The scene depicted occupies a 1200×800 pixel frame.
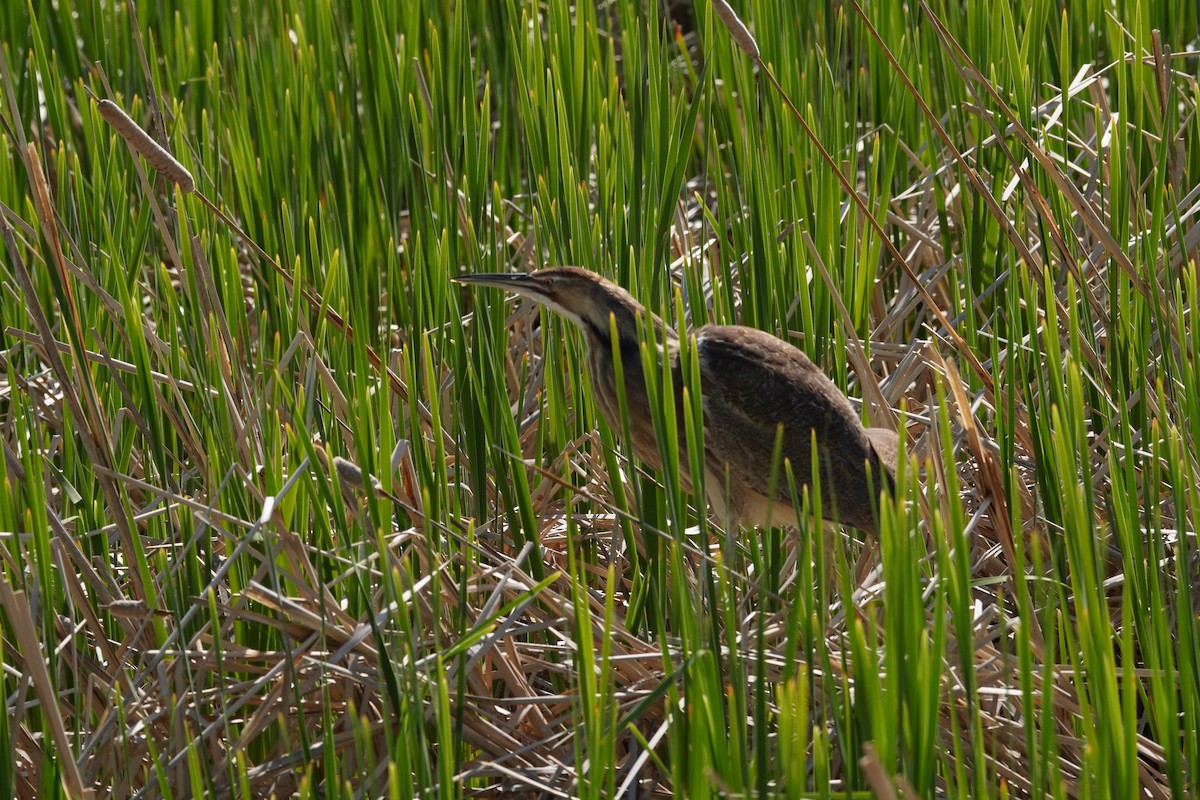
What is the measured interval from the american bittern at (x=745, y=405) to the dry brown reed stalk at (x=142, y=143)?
50 cm

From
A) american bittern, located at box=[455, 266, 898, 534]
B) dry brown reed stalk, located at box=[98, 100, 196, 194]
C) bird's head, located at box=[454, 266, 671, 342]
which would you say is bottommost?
american bittern, located at box=[455, 266, 898, 534]

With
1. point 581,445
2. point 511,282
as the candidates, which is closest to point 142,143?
point 511,282

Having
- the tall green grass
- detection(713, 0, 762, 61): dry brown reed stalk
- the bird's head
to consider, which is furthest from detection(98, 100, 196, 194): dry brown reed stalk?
detection(713, 0, 762, 61): dry brown reed stalk

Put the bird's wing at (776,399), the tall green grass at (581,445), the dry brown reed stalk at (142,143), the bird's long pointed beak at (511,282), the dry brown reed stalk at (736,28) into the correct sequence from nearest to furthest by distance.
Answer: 1. the tall green grass at (581,445)
2. the dry brown reed stalk at (142,143)
3. the dry brown reed stalk at (736,28)
4. the bird's wing at (776,399)
5. the bird's long pointed beak at (511,282)

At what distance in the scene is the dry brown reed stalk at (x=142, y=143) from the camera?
185 cm

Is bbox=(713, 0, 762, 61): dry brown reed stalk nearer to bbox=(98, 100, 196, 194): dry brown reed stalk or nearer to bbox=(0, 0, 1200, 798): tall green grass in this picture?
bbox=(0, 0, 1200, 798): tall green grass

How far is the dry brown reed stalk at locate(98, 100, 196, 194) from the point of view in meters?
1.85

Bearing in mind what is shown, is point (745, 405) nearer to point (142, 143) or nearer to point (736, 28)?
point (736, 28)

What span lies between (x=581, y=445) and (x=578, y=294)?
33cm

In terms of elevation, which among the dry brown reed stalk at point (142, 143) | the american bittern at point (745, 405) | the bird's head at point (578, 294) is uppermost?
the dry brown reed stalk at point (142, 143)

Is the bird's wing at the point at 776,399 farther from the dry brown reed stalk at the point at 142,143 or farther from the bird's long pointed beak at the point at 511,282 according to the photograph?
the dry brown reed stalk at the point at 142,143

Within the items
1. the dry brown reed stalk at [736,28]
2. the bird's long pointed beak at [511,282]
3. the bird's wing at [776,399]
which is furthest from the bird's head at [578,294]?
the dry brown reed stalk at [736,28]

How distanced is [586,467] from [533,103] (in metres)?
0.69

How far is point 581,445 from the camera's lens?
261 centimetres
